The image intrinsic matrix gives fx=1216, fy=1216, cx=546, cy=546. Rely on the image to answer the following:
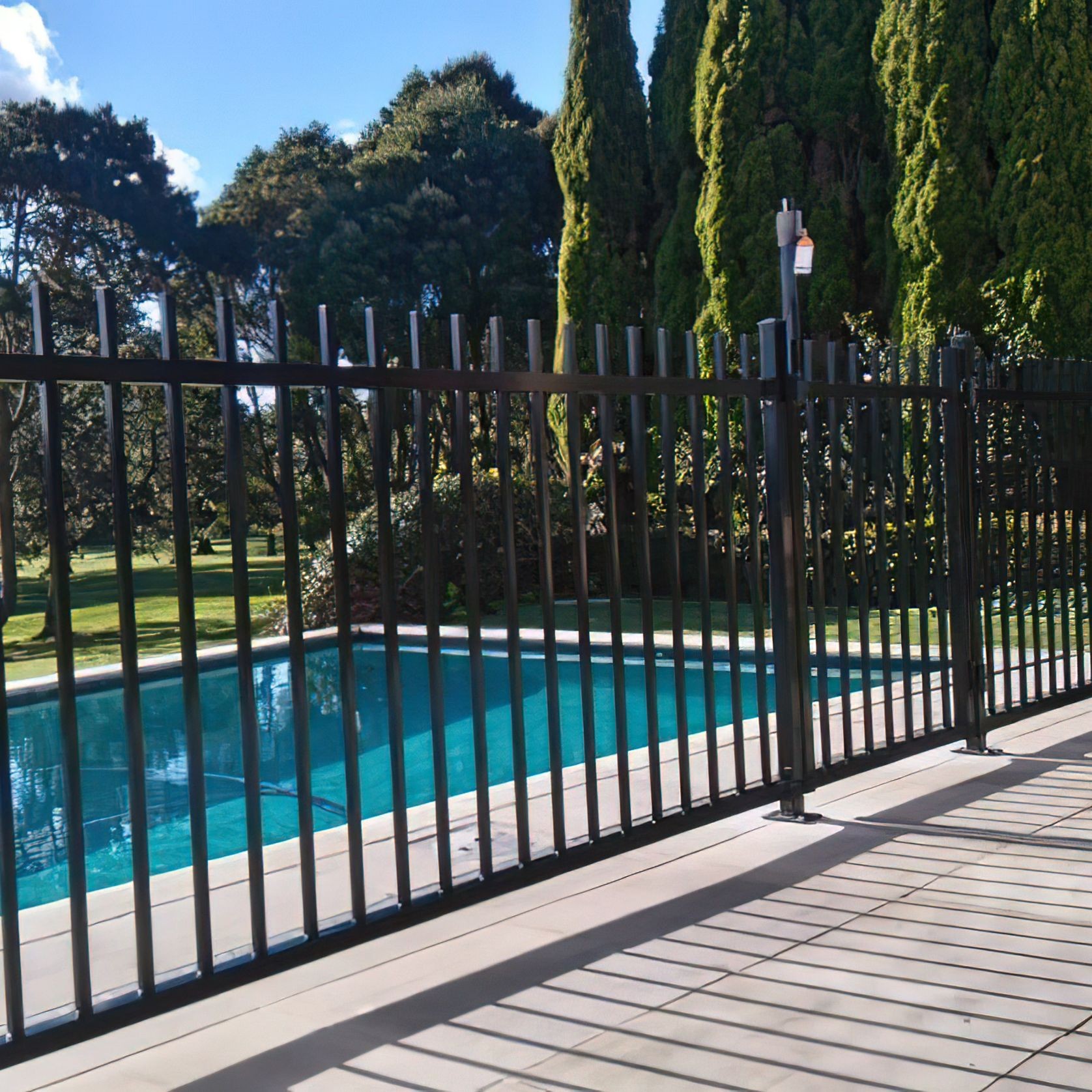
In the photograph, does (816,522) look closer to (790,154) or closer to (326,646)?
(326,646)

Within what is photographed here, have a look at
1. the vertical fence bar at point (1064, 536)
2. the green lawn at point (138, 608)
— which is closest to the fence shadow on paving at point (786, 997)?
the vertical fence bar at point (1064, 536)

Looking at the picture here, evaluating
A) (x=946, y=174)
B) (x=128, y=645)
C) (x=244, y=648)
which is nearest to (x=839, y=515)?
(x=244, y=648)

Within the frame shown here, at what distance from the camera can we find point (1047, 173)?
43.5 feet

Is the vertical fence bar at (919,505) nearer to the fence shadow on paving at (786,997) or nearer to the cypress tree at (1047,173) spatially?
the fence shadow on paving at (786,997)

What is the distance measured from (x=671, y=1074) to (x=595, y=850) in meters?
1.31

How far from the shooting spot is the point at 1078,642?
21.8ft

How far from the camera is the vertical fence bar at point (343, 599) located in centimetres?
317

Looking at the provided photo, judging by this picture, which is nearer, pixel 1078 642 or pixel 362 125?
pixel 1078 642

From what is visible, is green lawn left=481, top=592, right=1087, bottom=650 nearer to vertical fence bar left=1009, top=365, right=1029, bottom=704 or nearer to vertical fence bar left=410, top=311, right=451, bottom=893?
vertical fence bar left=1009, top=365, right=1029, bottom=704

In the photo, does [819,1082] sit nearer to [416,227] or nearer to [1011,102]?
[1011,102]

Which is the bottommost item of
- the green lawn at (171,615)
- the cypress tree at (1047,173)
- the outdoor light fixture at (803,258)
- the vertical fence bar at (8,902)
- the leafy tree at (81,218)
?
the green lawn at (171,615)

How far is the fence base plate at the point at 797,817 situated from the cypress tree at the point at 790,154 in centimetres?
1144

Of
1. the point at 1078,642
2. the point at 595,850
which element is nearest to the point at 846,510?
the point at 1078,642

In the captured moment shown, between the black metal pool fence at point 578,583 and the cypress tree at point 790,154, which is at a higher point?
the cypress tree at point 790,154
